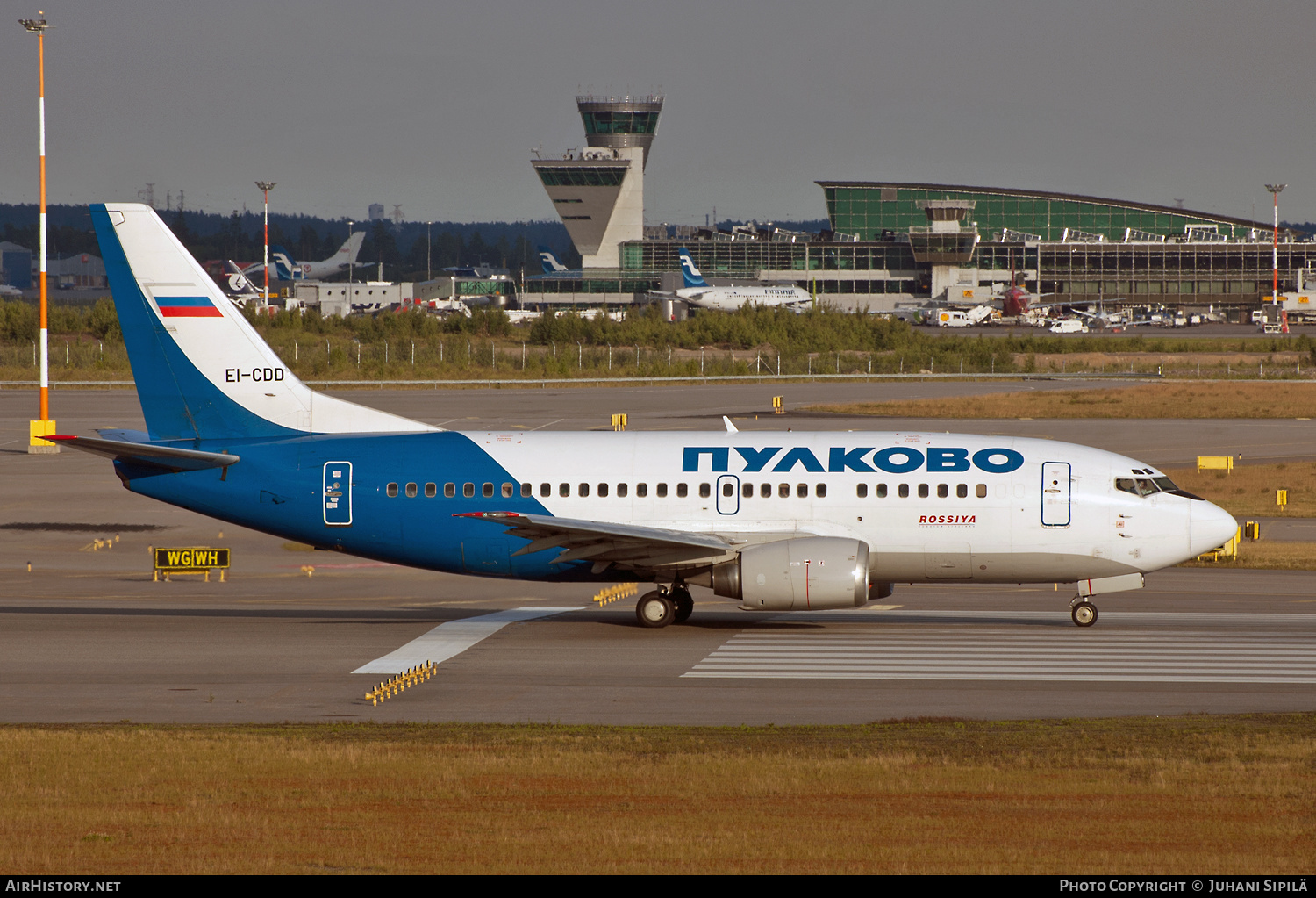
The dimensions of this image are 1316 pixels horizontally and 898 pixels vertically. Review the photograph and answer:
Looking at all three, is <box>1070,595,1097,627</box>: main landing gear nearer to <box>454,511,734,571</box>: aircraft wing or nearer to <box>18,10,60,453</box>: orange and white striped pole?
<box>454,511,734,571</box>: aircraft wing

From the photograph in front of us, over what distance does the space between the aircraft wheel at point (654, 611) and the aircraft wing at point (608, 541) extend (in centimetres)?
122

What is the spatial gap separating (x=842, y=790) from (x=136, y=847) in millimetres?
7835

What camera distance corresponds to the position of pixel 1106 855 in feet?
43.3

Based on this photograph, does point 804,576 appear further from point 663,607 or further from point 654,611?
point 654,611

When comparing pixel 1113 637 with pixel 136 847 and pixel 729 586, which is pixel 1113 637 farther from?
pixel 136 847

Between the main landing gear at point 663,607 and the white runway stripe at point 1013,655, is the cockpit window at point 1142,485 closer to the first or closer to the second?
the white runway stripe at point 1013,655

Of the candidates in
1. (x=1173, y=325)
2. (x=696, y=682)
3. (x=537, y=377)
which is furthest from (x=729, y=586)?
(x=1173, y=325)

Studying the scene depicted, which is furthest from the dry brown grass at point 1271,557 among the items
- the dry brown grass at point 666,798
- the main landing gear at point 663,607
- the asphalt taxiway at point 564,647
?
the dry brown grass at point 666,798

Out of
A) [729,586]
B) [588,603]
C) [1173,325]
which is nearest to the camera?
[729,586]

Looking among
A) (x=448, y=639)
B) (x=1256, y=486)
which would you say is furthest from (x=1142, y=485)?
(x=1256, y=486)

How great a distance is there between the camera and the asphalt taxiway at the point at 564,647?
910 inches

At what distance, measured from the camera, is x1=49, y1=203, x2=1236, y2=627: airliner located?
29.5 meters

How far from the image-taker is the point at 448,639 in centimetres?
2917

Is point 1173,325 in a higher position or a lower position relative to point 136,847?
higher
